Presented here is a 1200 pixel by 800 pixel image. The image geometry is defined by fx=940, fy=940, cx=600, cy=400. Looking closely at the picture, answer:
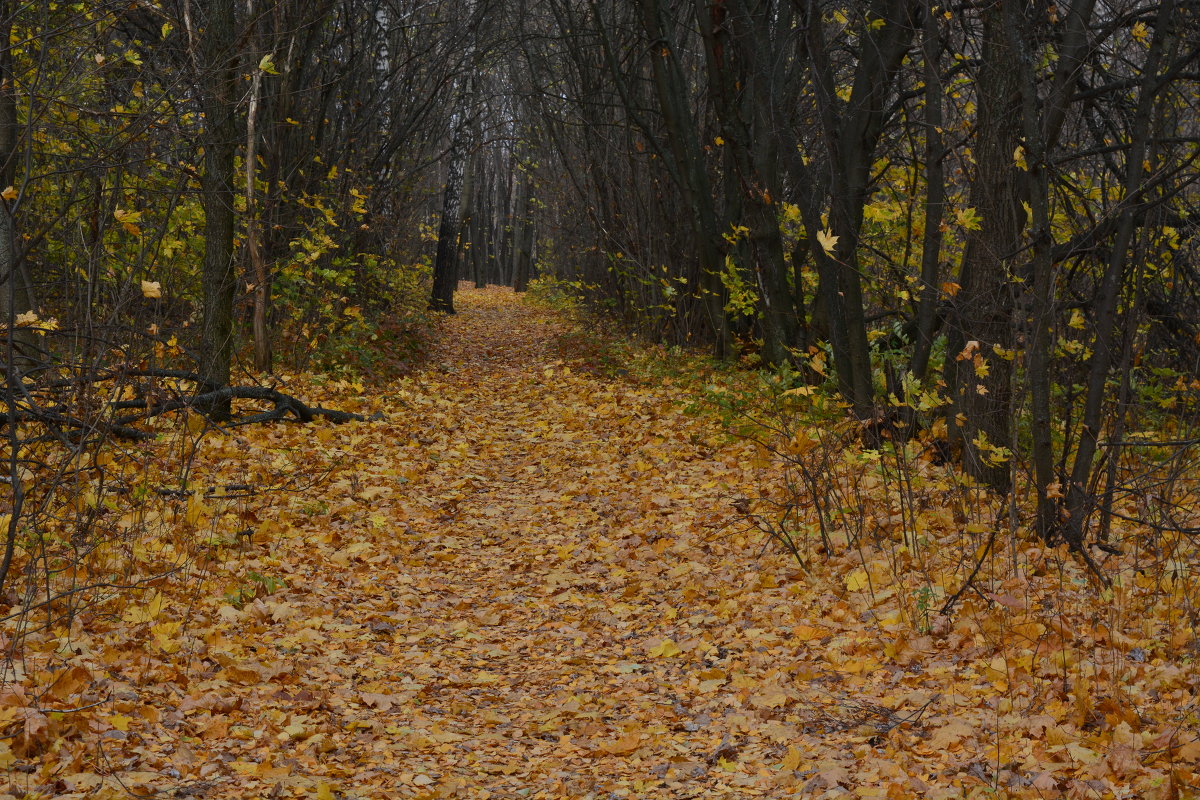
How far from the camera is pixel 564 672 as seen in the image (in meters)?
4.78

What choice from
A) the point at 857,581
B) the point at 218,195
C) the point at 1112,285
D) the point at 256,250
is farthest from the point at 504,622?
the point at 256,250

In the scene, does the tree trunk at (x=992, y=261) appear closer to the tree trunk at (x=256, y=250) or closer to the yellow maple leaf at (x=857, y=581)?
the yellow maple leaf at (x=857, y=581)

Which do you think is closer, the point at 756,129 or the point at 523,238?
the point at 756,129

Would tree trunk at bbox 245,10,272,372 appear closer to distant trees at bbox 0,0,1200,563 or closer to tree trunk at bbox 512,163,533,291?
distant trees at bbox 0,0,1200,563

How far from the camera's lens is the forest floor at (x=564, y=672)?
3.46m

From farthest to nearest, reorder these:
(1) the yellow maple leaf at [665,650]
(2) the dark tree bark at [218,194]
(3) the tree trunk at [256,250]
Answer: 1. (3) the tree trunk at [256,250]
2. (2) the dark tree bark at [218,194]
3. (1) the yellow maple leaf at [665,650]

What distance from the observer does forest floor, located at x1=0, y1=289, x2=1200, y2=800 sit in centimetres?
346

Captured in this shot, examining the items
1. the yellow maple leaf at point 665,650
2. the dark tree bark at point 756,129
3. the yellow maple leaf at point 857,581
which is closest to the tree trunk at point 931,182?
the dark tree bark at point 756,129

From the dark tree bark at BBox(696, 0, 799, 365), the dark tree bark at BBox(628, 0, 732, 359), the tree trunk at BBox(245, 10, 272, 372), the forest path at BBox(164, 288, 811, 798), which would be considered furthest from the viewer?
the dark tree bark at BBox(628, 0, 732, 359)

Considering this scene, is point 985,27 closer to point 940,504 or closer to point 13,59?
point 940,504

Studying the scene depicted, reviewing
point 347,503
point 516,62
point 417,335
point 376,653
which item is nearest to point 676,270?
point 417,335

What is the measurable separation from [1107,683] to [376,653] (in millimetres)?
3434

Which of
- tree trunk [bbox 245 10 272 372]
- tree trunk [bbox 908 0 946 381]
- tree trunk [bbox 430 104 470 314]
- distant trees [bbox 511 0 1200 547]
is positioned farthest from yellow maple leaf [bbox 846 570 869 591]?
tree trunk [bbox 430 104 470 314]

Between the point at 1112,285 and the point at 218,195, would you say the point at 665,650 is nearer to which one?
the point at 1112,285
